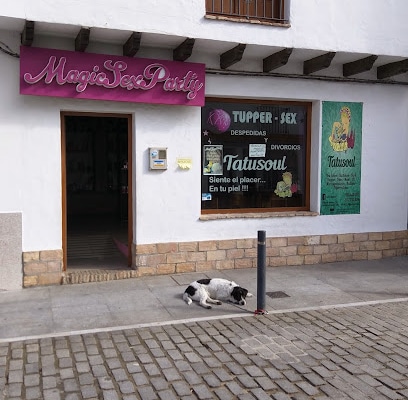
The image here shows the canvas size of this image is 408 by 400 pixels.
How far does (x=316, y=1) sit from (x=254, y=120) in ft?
7.08

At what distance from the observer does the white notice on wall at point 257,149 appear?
843 centimetres

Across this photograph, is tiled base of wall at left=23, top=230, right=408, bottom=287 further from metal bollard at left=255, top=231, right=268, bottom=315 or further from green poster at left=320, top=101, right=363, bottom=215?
metal bollard at left=255, top=231, right=268, bottom=315

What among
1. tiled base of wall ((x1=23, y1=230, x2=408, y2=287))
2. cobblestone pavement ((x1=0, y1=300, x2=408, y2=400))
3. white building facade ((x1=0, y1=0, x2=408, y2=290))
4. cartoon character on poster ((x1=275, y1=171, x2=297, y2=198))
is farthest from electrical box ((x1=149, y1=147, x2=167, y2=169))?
cobblestone pavement ((x1=0, y1=300, x2=408, y2=400))

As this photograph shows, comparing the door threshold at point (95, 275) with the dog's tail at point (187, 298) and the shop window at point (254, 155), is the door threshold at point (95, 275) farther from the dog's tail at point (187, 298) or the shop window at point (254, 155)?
the shop window at point (254, 155)

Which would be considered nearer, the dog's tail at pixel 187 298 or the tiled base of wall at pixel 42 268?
the dog's tail at pixel 187 298

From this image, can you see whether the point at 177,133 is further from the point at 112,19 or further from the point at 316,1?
the point at 316,1

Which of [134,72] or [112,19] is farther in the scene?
[134,72]

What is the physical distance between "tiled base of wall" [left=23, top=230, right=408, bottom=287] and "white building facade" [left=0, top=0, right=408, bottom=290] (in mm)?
21

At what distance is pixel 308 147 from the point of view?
8.80 meters

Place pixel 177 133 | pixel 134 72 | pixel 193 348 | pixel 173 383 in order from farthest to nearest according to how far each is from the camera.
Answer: pixel 177 133 → pixel 134 72 → pixel 193 348 → pixel 173 383

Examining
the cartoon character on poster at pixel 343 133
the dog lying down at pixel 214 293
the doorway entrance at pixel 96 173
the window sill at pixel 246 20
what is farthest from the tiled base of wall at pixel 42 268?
the cartoon character on poster at pixel 343 133

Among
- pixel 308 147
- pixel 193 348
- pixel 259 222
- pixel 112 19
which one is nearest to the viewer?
pixel 193 348

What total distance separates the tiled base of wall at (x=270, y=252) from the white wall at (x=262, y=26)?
323cm

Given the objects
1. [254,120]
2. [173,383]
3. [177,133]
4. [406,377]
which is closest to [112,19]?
[177,133]
